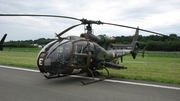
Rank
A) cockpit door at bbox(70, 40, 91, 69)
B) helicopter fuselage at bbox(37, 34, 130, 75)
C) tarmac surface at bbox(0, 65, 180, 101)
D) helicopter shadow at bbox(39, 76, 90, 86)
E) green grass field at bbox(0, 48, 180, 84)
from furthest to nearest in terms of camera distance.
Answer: green grass field at bbox(0, 48, 180, 84) < helicopter shadow at bbox(39, 76, 90, 86) < cockpit door at bbox(70, 40, 91, 69) < helicopter fuselage at bbox(37, 34, 130, 75) < tarmac surface at bbox(0, 65, 180, 101)

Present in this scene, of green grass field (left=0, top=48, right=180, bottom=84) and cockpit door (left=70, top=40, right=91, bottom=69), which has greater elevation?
cockpit door (left=70, top=40, right=91, bottom=69)

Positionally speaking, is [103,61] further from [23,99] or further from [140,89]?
[23,99]

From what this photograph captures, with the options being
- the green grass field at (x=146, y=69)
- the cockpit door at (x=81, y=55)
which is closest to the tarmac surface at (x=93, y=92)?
the cockpit door at (x=81, y=55)

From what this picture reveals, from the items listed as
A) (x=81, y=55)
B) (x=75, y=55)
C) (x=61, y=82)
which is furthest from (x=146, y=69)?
(x=75, y=55)

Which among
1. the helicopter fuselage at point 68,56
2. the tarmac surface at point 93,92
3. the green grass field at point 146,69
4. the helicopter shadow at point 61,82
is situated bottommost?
the tarmac surface at point 93,92

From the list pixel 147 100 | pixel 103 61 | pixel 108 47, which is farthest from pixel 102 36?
pixel 147 100

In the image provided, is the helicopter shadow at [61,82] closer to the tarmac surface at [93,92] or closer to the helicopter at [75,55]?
the helicopter at [75,55]

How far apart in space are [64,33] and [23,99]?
345 cm

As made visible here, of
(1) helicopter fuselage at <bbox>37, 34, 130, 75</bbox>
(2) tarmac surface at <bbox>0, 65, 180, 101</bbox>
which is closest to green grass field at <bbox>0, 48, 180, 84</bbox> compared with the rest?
(2) tarmac surface at <bbox>0, 65, 180, 101</bbox>

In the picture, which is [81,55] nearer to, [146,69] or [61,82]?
[61,82]

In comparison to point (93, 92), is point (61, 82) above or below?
above

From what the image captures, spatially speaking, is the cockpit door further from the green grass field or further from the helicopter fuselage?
the green grass field

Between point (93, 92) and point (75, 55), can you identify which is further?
point (75, 55)

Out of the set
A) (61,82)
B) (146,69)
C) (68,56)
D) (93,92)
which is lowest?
(93,92)
